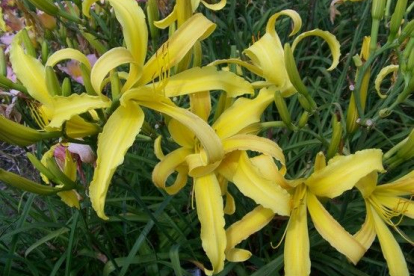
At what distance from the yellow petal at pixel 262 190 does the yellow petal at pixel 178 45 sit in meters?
0.29

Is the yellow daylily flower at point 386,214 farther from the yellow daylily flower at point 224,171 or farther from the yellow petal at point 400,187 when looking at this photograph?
the yellow daylily flower at point 224,171

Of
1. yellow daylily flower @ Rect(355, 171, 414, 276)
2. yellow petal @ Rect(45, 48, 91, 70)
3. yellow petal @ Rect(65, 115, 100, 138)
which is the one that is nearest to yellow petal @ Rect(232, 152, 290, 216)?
yellow daylily flower @ Rect(355, 171, 414, 276)

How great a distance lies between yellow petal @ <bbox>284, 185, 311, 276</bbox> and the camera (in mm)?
1230

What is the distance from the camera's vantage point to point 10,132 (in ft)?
3.53

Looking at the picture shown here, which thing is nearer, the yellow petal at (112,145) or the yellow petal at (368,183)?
the yellow petal at (112,145)

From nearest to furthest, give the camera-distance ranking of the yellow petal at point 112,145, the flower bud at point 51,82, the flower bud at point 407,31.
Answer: the yellow petal at point 112,145
the flower bud at point 51,82
the flower bud at point 407,31

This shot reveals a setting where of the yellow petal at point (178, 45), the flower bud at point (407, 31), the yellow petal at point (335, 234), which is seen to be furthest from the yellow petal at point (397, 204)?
the yellow petal at point (178, 45)

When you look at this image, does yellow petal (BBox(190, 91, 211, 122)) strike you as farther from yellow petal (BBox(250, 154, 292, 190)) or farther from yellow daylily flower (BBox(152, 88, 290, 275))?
yellow petal (BBox(250, 154, 292, 190))

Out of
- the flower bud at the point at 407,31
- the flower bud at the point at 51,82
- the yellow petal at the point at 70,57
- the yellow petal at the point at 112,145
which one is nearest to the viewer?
the yellow petal at the point at 112,145

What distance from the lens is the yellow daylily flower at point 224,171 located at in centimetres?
117

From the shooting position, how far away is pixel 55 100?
43.3 inches

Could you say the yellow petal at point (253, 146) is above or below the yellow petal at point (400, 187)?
above

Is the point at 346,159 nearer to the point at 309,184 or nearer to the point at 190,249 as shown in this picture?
the point at 309,184

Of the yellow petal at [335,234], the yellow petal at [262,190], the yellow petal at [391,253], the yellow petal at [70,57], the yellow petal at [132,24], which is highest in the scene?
the yellow petal at [132,24]
